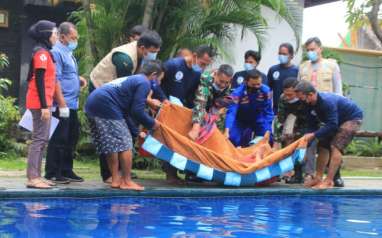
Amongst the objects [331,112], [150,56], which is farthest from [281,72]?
[150,56]

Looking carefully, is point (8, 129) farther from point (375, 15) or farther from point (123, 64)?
point (375, 15)

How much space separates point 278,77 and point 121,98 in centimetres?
283

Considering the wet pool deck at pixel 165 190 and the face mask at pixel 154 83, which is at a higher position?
the face mask at pixel 154 83

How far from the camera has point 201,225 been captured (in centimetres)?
578

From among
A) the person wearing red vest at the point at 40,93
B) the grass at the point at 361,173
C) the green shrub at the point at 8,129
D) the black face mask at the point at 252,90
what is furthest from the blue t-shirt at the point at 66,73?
the grass at the point at 361,173

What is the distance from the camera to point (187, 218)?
612cm

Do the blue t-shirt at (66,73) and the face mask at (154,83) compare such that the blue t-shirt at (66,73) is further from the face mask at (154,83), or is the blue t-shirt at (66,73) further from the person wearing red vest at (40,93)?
the face mask at (154,83)

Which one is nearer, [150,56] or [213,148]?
[150,56]

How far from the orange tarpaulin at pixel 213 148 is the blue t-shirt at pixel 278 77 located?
0.89m

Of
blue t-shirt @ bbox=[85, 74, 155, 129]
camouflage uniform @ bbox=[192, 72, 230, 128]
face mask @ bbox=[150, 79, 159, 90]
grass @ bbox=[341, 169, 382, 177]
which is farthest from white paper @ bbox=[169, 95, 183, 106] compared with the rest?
grass @ bbox=[341, 169, 382, 177]

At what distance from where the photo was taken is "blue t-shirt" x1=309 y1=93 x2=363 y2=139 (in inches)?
319

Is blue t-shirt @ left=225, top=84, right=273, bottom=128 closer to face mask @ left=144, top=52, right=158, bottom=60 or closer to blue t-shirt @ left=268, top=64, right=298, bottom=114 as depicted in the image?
blue t-shirt @ left=268, top=64, right=298, bottom=114

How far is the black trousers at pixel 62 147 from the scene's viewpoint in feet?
24.4

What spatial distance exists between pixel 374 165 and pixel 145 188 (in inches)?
261
